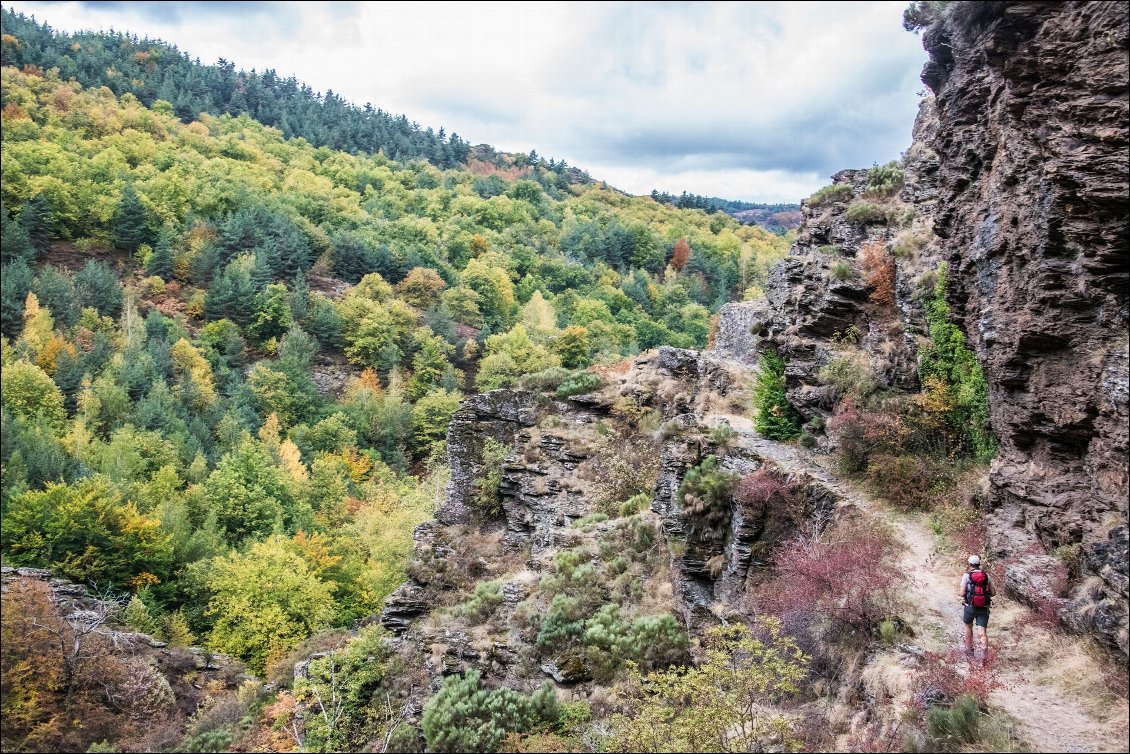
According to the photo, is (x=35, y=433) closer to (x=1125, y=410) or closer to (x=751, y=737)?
(x=751, y=737)

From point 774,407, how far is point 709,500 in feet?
17.2

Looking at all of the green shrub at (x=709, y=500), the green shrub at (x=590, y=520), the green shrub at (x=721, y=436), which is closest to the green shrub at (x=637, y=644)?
the green shrub at (x=709, y=500)

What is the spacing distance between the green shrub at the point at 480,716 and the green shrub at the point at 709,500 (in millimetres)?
5389

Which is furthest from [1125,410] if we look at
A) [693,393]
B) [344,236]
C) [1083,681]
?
[344,236]

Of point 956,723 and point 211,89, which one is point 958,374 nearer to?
point 956,723

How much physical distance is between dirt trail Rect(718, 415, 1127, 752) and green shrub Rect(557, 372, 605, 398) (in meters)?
12.9

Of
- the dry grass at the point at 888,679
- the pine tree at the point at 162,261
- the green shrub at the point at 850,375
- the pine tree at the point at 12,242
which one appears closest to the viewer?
the dry grass at the point at 888,679

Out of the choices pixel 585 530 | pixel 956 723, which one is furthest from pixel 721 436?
pixel 956 723

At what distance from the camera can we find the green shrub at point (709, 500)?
17000 millimetres

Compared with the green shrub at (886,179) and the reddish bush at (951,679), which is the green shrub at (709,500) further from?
the green shrub at (886,179)

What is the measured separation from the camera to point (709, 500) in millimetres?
17031

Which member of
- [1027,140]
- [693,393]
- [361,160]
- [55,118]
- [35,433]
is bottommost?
[35,433]

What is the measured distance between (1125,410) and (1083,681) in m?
3.49

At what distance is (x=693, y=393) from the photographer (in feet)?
87.9
